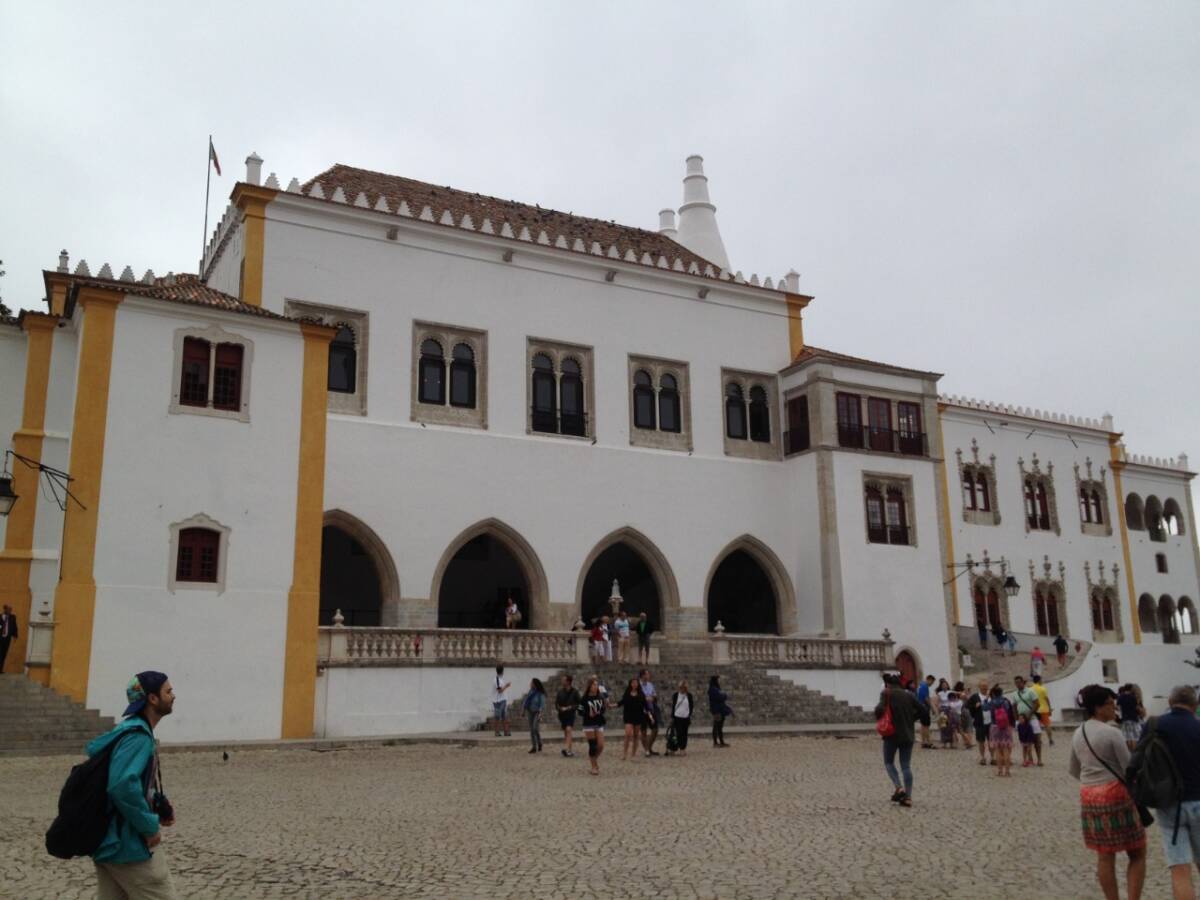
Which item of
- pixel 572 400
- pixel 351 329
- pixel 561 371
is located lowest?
pixel 572 400

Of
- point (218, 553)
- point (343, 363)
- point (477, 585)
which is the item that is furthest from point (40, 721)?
point (477, 585)

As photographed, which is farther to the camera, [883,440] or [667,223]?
[667,223]

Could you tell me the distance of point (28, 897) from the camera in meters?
6.78

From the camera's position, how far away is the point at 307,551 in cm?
1978

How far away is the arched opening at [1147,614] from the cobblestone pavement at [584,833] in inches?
1057

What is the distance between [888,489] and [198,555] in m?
18.1

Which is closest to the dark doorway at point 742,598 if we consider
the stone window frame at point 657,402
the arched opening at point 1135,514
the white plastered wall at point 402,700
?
the stone window frame at point 657,402

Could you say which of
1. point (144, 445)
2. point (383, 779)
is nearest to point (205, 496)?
point (144, 445)

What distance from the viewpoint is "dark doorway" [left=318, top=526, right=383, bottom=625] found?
27.7 m

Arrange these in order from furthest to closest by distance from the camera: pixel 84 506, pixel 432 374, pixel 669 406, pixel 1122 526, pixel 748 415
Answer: pixel 1122 526 → pixel 748 415 → pixel 669 406 → pixel 432 374 → pixel 84 506

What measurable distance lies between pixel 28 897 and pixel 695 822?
515cm

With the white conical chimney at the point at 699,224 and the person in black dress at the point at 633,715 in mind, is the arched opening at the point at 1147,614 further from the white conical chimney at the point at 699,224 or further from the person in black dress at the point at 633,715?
the person in black dress at the point at 633,715

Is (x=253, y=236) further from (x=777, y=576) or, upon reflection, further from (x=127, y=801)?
(x=127, y=801)

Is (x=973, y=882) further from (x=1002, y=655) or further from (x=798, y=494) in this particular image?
(x=1002, y=655)
